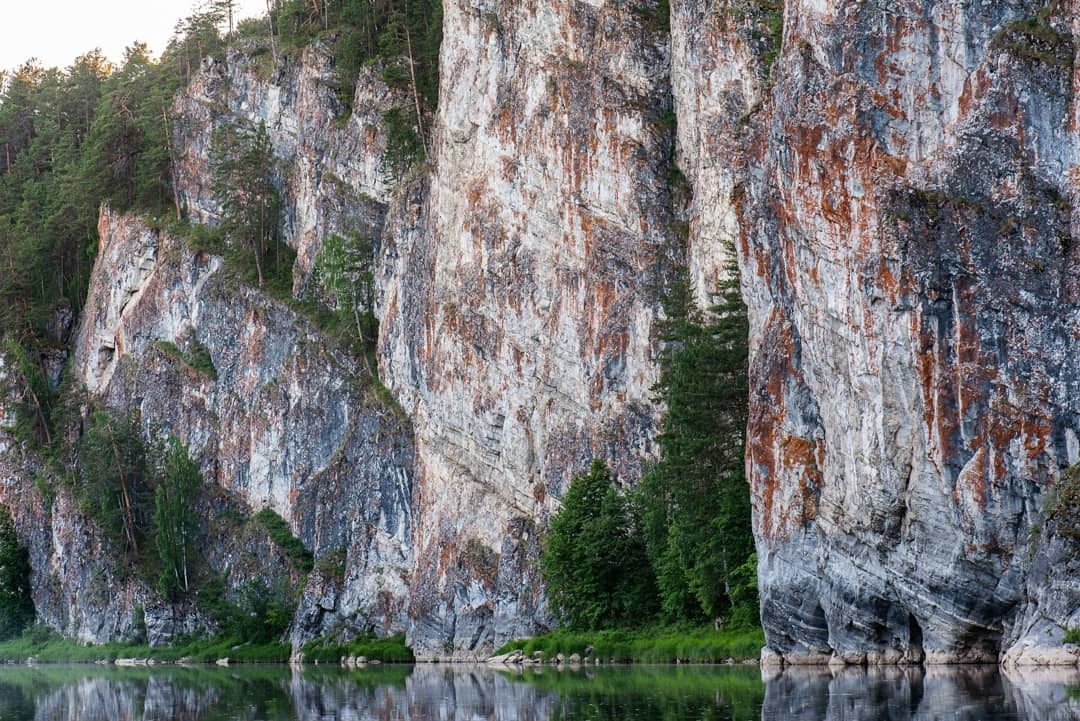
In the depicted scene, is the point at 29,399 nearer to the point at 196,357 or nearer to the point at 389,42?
the point at 196,357

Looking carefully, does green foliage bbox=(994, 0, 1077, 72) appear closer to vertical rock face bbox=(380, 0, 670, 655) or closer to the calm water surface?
the calm water surface

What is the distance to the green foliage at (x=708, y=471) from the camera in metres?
56.1

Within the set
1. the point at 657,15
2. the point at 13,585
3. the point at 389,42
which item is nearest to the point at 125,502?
the point at 13,585

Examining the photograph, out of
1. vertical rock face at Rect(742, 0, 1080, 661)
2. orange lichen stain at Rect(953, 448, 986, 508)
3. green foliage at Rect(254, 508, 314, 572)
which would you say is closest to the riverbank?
green foliage at Rect(254, 508, 314, 572)

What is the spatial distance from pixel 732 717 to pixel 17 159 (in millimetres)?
121066

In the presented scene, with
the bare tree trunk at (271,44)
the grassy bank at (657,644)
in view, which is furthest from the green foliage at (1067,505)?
the bare tree trunk at (271,44)

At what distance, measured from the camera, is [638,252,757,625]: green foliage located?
56062mm

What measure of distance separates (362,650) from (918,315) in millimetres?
44111

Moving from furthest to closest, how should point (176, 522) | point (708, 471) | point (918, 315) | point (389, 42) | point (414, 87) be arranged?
1. point (176, 522)
2. point (389, 42)
3. point (414, 87)
4. point (708, 471)
5. point (918, 315)

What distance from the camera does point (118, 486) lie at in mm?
98875

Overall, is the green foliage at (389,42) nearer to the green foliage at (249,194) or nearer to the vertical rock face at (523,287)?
the vertical rock face at (523,287)

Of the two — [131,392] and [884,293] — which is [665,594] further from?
[131,392]

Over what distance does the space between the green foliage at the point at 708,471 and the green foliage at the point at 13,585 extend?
6332cm

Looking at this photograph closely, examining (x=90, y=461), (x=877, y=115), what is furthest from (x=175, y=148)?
(x=877, y=115)
